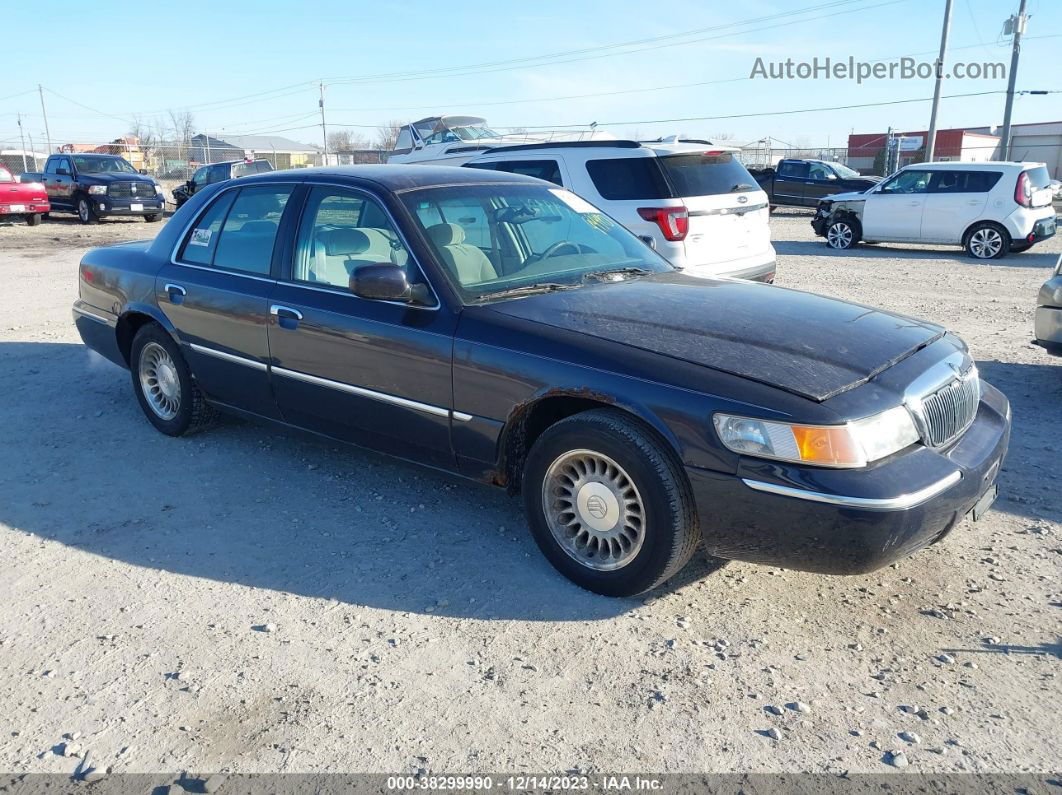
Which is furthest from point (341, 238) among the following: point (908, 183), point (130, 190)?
point (130, 190)

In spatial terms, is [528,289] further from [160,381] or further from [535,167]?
[535,167]

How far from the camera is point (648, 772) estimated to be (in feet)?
8.48

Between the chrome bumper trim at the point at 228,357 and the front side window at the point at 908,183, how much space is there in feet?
44.3

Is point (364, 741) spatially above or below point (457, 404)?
below

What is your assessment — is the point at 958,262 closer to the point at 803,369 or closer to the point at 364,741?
the point at 803,369

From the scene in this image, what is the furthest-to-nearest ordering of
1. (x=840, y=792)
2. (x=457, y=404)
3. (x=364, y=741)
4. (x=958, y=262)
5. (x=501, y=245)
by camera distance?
(x=958, y=262), (x=501, y=245), (x=457, y=404), (x=364, y=741), (x=840, y=792)

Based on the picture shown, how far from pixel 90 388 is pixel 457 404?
167 inches

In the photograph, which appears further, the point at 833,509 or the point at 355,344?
the point at 355,344

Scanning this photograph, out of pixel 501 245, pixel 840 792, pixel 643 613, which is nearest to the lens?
pixel 840 792

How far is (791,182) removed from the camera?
84.3 feet

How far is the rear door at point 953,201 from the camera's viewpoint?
14430 millimetres

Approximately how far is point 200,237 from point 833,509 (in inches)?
156

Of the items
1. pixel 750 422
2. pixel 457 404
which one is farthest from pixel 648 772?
pixel 457 404

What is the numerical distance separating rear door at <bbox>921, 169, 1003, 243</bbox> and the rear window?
19.7 inches
